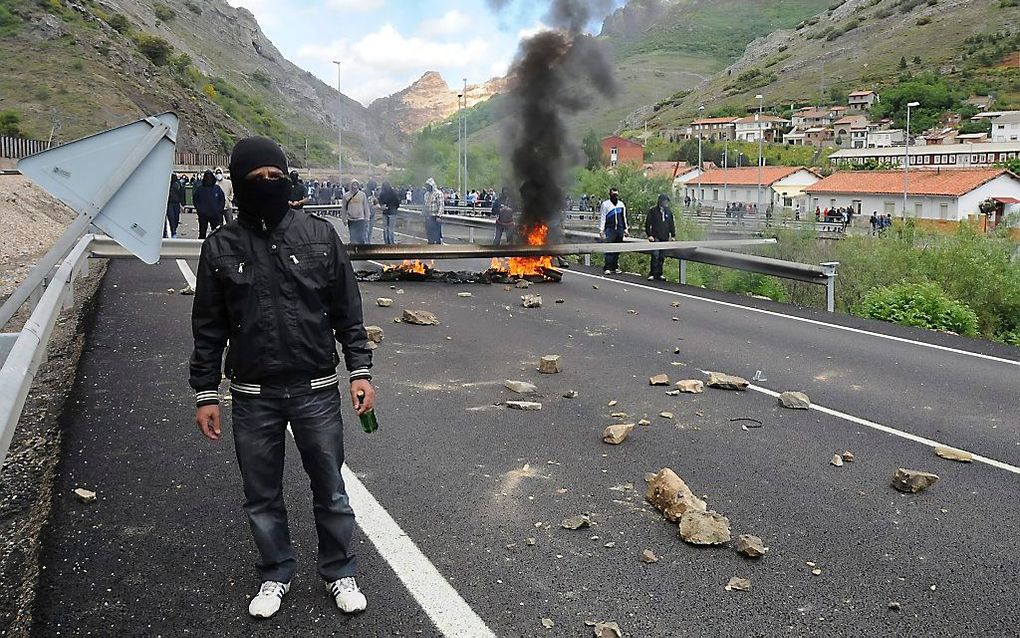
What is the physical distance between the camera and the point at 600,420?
6402 millimetres

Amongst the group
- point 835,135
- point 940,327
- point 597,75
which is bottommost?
point 940,327

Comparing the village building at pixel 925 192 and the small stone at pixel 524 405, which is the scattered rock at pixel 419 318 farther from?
the village building at pixel 925 192

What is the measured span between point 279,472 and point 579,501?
178 centimetres

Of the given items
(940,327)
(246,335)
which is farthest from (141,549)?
(940,327)

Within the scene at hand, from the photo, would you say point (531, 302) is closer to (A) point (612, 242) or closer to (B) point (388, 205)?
(A) point (612, 242)

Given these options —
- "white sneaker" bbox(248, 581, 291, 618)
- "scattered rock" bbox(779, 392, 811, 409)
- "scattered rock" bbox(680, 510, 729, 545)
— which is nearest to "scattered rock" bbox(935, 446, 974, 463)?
"scattered rock" bbox(779, 392, 811, 409)

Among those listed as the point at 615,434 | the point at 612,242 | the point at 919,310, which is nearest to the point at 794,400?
the point at 615,434

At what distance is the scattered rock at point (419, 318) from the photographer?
34.9 feet

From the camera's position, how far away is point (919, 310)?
13.5 meters

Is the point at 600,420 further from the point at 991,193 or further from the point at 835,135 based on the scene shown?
the point at 835,135

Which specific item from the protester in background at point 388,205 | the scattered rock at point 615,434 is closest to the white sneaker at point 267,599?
the scattered rock at point 615,434

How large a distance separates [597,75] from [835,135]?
131 m

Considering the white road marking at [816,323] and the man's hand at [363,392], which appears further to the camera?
the white road marking at [816,323]

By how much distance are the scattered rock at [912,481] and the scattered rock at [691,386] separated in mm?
2389
